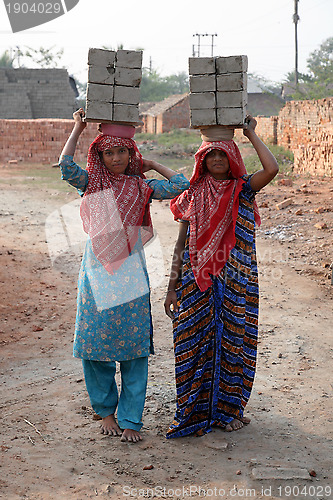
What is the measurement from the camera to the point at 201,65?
3000 mm

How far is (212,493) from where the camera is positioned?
2.61 metres

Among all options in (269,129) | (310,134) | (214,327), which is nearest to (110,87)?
(214,327)

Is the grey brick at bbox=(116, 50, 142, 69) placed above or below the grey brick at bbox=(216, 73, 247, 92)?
above

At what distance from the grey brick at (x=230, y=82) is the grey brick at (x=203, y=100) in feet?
0.20

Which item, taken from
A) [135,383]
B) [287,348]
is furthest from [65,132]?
[135,383]

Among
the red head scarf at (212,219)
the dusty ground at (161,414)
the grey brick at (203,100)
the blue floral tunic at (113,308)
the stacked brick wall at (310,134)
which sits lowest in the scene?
the dusty ground at (161,414)

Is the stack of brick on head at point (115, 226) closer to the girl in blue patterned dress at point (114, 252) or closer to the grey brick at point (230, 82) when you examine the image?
the girl in blue patterned dress at point (114, 252)

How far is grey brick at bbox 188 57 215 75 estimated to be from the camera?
2990 mm

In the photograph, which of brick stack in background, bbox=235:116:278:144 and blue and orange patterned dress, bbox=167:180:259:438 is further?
brick stack in background, bbox=235:116:278:144

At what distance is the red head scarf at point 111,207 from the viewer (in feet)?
9.88

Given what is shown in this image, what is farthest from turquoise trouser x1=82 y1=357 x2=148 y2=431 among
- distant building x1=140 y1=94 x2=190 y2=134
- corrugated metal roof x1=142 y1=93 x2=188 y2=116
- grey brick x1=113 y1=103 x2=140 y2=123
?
corrugated metal roof x1=142 y1=93 x2=188 y2=116

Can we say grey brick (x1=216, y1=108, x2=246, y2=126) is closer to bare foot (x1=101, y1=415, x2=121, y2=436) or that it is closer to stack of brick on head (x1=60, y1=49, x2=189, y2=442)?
stack of brick on head (x1=60, y1=49, x2=189, y2=442)

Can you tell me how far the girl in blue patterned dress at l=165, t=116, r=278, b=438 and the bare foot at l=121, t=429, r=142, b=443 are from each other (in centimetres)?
20

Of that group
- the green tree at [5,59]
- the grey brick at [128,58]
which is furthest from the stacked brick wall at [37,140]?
the green tree at [5,59]
